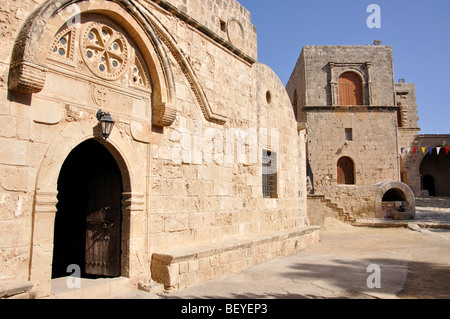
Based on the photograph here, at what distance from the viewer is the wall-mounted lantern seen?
4574 mm

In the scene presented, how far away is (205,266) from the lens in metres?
5.68

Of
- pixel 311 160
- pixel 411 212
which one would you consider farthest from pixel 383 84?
pixel 411 212

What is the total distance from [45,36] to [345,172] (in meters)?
18.7

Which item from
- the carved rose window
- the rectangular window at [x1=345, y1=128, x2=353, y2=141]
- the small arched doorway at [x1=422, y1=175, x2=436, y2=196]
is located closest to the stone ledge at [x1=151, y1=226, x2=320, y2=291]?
the carved rose window

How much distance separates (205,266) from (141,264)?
1.08m

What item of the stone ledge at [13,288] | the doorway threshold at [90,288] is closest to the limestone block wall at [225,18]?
the doorway threshold at [90,288]

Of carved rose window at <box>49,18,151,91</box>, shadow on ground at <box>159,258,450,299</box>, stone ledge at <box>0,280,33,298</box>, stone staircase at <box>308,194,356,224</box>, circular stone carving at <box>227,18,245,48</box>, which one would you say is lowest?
shadow on ground at <box>159,258,450,299</box>

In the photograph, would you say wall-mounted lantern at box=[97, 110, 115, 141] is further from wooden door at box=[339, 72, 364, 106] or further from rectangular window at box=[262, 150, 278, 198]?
wooden door at box=[339, 72, 364, 106]

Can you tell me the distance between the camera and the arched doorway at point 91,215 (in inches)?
201

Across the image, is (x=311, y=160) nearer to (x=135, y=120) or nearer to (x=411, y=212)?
(x=411, y=212)

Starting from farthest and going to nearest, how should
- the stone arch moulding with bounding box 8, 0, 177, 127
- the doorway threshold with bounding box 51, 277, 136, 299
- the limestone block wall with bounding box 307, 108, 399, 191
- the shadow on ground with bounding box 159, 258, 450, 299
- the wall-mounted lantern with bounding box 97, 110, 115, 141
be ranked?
the limestone block wall with bounding box 307, 108, 399, 191 < the shadow on ground with bounding box 159, 258, 450, 299 < the wall-mounted lantern with bounding box 97, 110, 115, 141 < the doorway threshold with bounding box 51, 277, 136, 299 < the stone arch moulding with bounding box 8, 0, 177, 127

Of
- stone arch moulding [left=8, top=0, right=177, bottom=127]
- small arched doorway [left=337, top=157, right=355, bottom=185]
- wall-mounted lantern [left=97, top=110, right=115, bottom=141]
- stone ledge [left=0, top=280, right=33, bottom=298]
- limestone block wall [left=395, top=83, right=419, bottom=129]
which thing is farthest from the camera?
limestone block wall [left=395, top=83, right=419, bottom=129]

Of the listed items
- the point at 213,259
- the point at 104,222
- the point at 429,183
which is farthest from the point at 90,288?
the point at 429,183

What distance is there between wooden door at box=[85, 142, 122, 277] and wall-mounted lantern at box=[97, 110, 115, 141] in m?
0.70
